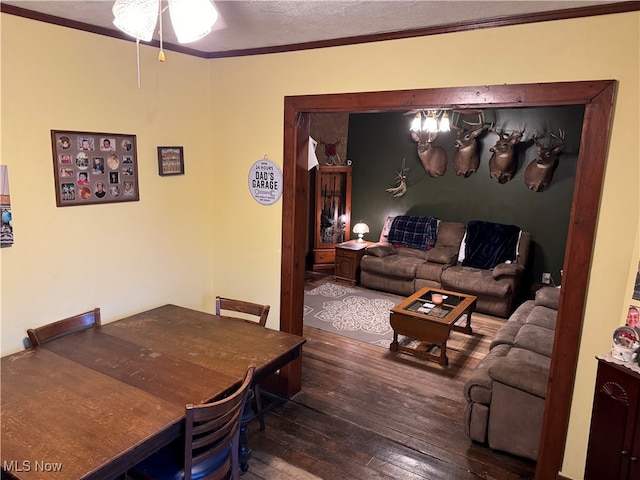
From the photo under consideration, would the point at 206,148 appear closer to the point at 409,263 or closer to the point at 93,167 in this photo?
the point at 93,167

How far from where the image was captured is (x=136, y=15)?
5.76ft

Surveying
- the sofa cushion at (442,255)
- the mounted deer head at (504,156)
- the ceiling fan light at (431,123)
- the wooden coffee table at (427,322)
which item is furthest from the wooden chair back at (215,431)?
the mounted deer head at (504,156)

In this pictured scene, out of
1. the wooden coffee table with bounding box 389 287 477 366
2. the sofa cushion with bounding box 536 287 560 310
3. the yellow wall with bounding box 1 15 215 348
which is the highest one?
the yellow wall with bounding box 1 15 215 348

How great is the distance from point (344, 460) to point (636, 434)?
159 cm

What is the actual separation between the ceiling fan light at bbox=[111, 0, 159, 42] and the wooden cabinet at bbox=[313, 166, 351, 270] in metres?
5.37

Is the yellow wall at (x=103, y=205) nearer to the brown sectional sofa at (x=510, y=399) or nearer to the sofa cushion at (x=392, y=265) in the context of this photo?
the brown sectional sofa at (x=510, y=399)

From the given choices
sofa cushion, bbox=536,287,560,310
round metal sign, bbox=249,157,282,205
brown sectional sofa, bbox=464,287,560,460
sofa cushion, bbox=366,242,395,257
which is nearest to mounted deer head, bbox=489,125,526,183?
sofa cushion, bbox=366,242,395,257

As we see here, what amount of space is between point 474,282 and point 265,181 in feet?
11.2

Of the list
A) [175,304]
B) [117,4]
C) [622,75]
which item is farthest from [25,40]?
[622,75]

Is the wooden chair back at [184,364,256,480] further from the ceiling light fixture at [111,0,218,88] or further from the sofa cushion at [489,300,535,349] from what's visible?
the sofa cushion at [489,300,535,349]

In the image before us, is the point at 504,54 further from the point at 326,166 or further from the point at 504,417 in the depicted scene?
the point at 326,166

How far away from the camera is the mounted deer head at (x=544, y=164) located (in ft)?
18.4

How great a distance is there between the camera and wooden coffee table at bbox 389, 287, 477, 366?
4.19 m

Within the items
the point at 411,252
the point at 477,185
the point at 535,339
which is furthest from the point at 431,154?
the point at 535,339
